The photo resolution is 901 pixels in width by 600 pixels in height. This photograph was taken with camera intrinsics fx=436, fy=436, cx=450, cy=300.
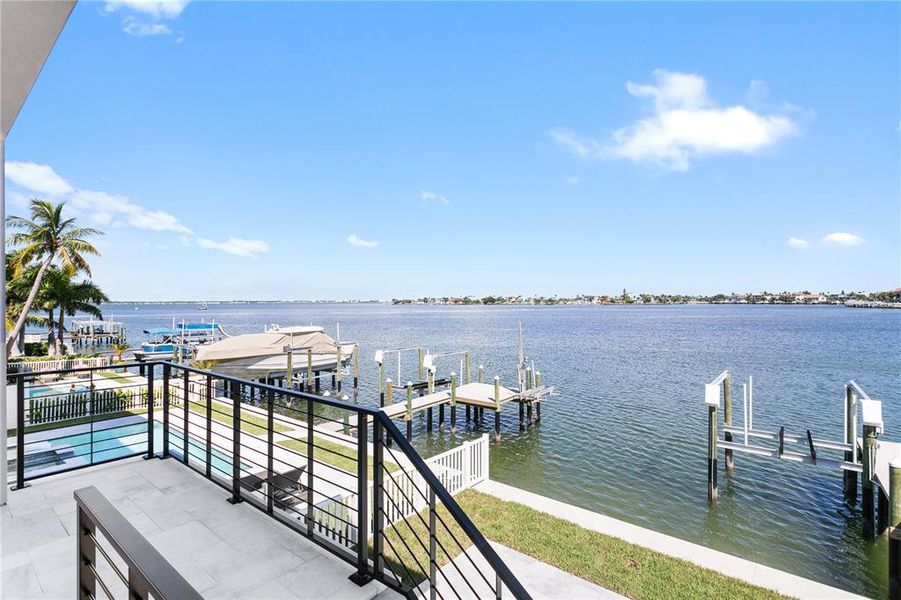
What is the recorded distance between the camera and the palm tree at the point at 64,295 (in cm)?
2638

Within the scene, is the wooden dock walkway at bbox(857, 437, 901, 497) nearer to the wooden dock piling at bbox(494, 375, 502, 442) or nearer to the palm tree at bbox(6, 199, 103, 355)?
the wooden dock piling at bbox(494, 375, 502, 442)

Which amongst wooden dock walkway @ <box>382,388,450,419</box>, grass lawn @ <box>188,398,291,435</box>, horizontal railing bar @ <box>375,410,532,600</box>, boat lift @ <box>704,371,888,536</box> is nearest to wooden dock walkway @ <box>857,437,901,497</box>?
boat lift @ <box>704,371,888,536</box>

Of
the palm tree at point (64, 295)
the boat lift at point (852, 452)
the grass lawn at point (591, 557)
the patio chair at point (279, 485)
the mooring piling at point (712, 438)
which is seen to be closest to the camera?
the patio chair at point (279, 485)

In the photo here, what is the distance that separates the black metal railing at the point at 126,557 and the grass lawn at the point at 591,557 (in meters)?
4.25

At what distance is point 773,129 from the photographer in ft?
80.4

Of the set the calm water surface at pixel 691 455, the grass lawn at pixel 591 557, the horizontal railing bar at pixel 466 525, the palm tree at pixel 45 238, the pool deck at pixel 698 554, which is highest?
the palm tree at pixel 45 238

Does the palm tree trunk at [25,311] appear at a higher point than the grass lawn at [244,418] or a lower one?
higher

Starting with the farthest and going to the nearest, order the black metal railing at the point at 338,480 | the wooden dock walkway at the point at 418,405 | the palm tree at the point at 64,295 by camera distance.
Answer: the palm tree at the point at 64,295, the wooden dock walkway at the point at 418,405, the black metal railing at the point at 338,480

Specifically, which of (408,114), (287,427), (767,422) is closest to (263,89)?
(408,114)

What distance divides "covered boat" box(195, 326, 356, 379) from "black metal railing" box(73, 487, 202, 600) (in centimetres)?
2135

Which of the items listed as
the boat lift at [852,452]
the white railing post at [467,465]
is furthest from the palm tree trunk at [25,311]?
the boat lift at [852,452]

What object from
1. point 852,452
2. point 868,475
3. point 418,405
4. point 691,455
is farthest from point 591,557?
point 418,405

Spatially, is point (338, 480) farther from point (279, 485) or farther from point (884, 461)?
point (884, 461)

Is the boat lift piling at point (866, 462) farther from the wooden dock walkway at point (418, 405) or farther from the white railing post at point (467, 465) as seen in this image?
the wooden dock walkway at point (418, 405)
